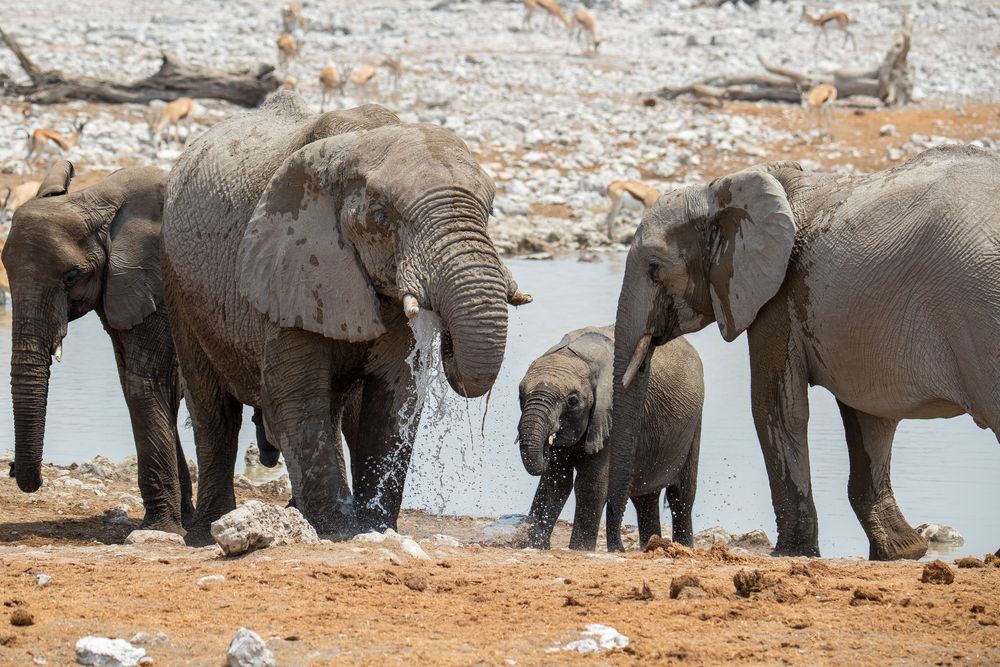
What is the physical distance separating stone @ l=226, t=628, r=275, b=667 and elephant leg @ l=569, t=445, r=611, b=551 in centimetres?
419

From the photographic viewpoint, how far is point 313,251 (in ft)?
22.0

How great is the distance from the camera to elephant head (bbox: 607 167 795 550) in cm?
710

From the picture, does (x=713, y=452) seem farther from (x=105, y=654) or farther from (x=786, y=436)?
(x=105, y=654)

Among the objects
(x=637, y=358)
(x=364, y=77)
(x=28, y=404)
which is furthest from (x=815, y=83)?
(x=28, y=404)

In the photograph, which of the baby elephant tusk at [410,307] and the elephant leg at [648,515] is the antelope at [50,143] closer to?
the elephant leg at [648,515]

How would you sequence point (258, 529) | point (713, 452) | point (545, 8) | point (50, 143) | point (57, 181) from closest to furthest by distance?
point (258, 529) < point (57, 181) < point (713, 452) < point (50, 143) < point (545, 8)

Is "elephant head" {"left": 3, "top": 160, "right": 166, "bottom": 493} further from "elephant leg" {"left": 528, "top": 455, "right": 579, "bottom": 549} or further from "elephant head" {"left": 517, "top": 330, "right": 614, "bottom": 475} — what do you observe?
"elephant leg" {"left": 528, "top": 455, "right": 579, "bottom": 549}

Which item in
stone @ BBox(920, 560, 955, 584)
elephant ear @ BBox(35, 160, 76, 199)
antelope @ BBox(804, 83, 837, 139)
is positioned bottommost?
stone @ BBox(920, 560, 955, 584)

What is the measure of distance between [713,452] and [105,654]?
765 centimetres

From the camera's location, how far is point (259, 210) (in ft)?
22.7

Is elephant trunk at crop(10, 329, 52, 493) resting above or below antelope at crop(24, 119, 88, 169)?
below

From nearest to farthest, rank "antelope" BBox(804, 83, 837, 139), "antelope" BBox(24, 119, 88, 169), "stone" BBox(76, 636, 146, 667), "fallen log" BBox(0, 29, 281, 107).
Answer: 1. "stone" BBox(76, 636, 146, 667)
2. "antelope" BBox(24, 119, 88, 169)
3. "antelope" BBox(804, 83, 837, 139)
4. "fallen log" BBox(0, 29, 281, 107)

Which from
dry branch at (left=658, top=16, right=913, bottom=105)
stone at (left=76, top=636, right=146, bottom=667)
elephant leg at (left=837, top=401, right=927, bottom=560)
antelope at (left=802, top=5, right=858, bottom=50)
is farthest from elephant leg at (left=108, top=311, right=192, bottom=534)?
antelope at (left=802, top=5, right=858, bottom=50)

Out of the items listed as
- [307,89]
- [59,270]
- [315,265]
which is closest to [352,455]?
[315,265]
